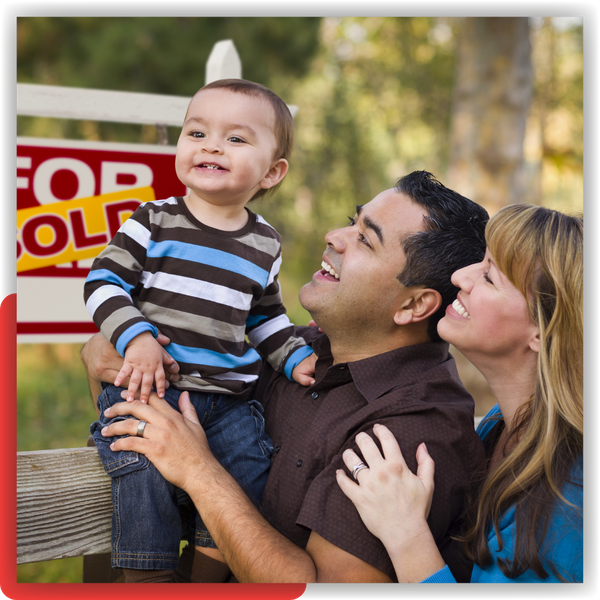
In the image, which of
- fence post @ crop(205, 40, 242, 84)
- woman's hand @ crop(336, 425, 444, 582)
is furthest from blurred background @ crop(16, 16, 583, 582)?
fence post @ crop(205, 40, 242, 84)

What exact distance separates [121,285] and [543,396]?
1.03m

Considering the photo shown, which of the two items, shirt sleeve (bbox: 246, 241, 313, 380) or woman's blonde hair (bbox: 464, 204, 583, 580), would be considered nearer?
woman's blonde hair (bbox: 464, 204, 583, 580)

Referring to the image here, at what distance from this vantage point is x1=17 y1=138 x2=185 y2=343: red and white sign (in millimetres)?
2562

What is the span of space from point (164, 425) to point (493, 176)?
11.7ft

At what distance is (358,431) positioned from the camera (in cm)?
155

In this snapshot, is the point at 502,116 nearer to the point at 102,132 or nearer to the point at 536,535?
the point at 536,535

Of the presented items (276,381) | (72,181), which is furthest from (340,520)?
(72,181)

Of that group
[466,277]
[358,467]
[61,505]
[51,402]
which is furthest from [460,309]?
[51,402]

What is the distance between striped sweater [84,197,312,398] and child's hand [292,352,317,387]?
0.18 meters

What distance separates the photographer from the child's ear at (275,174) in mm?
1811

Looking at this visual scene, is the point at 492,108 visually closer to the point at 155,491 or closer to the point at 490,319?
the point at 490,319

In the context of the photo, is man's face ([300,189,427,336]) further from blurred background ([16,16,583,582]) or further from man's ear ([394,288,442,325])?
blurred background ([16,16,583,582])

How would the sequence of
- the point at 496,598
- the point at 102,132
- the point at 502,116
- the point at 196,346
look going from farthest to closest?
1. the point at 102,132
2. the point at 502,116
3. the point at 196,346
4. the point at 496,598

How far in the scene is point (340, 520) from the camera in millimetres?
1389
